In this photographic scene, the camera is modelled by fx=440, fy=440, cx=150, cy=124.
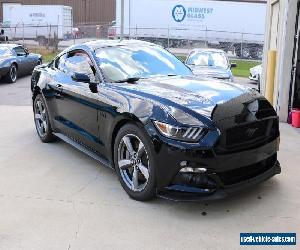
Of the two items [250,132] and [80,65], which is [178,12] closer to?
[80,65]

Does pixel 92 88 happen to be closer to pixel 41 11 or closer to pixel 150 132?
pixel 150 132

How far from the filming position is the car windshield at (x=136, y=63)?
17.5 ft

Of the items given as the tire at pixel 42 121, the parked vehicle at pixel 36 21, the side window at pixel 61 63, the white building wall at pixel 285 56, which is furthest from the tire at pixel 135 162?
the parked vehicle at pixel 36 21

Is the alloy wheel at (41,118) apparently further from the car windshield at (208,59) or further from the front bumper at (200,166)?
the car windshield at (208,59)

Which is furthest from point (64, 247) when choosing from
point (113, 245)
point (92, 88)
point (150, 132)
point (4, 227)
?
point (92, 88)

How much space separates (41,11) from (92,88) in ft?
119

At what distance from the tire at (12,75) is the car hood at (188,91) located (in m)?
10.8

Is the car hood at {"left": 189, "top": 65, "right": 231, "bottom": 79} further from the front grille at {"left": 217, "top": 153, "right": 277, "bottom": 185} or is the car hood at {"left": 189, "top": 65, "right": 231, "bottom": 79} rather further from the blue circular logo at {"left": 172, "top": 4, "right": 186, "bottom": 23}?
the blue circular logo at {"left": 172, "top": 4, "right": 186, "bottom": 23}

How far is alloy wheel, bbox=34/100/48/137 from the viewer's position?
686 cm

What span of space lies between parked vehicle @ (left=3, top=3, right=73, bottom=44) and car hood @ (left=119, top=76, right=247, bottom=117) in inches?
1332

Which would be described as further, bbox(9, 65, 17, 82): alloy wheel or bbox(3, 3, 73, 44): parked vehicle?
bbox(3, 3, 73, 44): parked vehicle

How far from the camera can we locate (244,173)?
14.1ft

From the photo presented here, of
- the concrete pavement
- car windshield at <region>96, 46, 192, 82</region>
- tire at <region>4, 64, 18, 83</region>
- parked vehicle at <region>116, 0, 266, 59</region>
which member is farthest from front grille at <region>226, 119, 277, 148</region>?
parked vehicle at <region>116, 0, 266, 59</region>

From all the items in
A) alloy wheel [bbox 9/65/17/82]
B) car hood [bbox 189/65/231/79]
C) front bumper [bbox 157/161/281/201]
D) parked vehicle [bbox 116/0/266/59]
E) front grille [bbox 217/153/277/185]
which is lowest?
front bumper [bbox 157/161/281/201]
